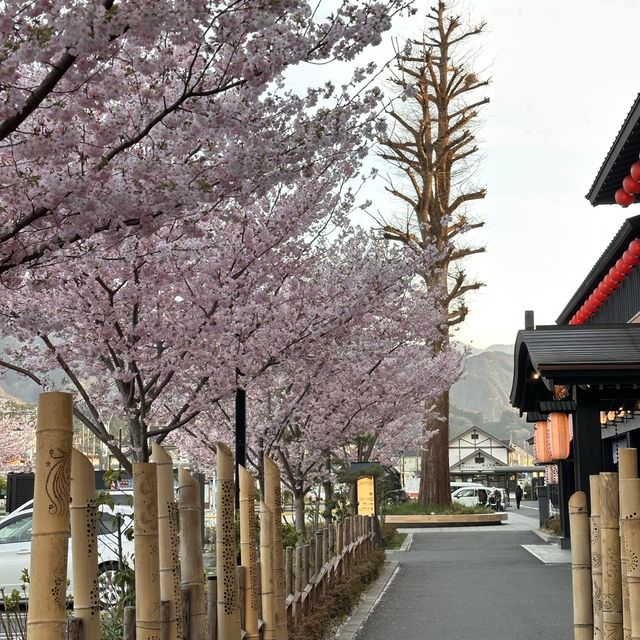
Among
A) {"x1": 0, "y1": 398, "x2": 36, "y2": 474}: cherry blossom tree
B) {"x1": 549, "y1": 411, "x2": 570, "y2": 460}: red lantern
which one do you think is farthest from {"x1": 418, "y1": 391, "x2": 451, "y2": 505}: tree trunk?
{"x1": 549, "y1": 411, "x2": 570, "y2": 460}: red lantern

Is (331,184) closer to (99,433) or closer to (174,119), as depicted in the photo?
(99,433)

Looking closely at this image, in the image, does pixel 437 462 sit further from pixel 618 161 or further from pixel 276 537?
pixel 276 537

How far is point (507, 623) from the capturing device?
12312mm

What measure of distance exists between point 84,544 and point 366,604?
36.3 ft

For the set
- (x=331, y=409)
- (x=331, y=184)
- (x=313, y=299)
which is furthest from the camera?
(x=331, y=409)

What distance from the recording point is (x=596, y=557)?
586cm

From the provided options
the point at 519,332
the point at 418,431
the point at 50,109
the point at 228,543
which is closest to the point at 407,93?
the point at 50,109

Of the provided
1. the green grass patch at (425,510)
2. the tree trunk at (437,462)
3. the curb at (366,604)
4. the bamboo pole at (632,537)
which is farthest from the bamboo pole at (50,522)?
the green grass patch at (425,510)

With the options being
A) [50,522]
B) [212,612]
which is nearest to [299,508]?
[212,612]

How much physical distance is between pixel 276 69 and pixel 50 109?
1383 millimetres

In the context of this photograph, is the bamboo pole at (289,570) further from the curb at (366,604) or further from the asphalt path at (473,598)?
the asphalt path at (473,598)

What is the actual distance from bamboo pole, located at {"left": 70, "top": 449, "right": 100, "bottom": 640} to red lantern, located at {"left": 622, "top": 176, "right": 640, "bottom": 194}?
11.7m

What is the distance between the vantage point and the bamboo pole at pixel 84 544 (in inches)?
145

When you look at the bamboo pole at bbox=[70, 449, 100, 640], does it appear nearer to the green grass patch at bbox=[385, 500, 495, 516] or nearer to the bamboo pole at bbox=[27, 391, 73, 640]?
the bamboo pole at bbox=[27, 391, 73, 640]
